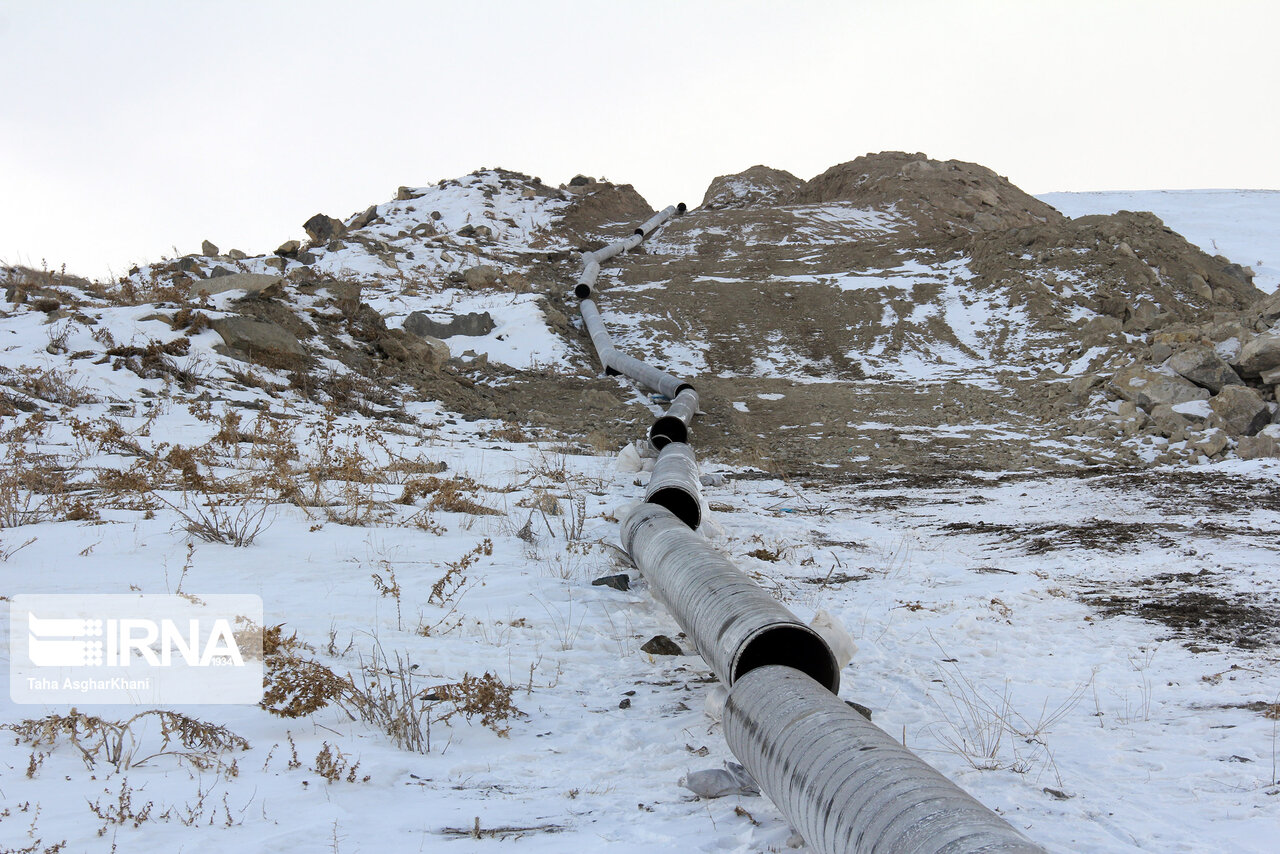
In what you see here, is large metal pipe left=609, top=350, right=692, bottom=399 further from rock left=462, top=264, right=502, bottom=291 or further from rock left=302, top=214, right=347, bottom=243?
rock left=302, top=214, right=347, bottom=243

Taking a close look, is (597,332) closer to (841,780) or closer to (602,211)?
(841,780)

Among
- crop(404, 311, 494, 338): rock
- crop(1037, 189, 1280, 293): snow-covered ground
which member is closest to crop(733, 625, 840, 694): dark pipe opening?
crop(404, 311, 494, 338): rock

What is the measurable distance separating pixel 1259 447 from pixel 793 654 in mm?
6665

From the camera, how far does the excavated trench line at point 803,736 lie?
183 cm

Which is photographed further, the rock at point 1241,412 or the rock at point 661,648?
the rock at point 1241,412

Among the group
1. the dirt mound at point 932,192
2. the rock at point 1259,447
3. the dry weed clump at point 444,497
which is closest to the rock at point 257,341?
the dry weed clump at point 444,497

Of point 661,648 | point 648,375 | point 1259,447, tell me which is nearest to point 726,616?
point 661,648

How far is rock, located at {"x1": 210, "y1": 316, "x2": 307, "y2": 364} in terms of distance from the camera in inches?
396

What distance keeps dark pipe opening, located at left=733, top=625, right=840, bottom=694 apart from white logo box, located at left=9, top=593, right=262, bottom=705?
186 cm

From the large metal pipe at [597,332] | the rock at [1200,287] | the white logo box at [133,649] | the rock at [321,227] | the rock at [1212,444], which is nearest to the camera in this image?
the white logo box at [133,649]

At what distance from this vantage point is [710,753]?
9.25 ft

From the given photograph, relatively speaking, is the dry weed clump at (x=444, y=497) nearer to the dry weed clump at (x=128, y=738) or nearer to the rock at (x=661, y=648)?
the rock at (x=661, y=648)

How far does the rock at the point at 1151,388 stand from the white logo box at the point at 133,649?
957 cm

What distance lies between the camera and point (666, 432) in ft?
29.5
